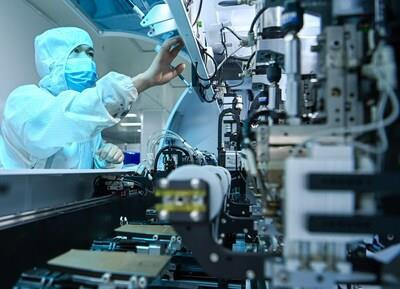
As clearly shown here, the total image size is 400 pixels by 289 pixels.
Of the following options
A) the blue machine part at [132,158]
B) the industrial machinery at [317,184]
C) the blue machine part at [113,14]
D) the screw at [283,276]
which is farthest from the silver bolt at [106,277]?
the blue machine part at [132,158]

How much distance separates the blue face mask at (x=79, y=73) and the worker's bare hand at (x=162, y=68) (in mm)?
884

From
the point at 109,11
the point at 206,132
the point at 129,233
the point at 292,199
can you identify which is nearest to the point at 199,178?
the point at 292,199

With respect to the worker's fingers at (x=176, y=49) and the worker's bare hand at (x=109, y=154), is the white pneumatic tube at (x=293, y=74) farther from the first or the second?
the worker's bare hand at (x=109, y=154)

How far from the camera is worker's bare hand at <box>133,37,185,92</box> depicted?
169cm

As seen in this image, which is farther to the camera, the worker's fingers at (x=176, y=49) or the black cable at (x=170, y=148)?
the black cable at (x=170, y=148)

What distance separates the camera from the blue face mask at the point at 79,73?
95.3 inches

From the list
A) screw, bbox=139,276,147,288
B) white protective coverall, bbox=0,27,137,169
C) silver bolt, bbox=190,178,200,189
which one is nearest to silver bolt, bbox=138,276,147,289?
screw, bbox=139,276,147,288

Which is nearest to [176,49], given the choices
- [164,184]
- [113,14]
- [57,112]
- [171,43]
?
[171,43]

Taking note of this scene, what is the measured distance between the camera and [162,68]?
1.75 m

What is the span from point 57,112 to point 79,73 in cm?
56

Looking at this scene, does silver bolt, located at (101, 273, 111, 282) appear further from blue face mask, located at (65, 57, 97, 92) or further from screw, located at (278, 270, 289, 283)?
blue face mask, located at (65, 57, 97, 92)

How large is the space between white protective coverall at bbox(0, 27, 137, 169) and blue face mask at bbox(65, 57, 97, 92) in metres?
0.04

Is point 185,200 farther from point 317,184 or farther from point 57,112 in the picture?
point 57,112

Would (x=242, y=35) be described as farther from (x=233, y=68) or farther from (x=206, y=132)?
(x=206, y=132)
